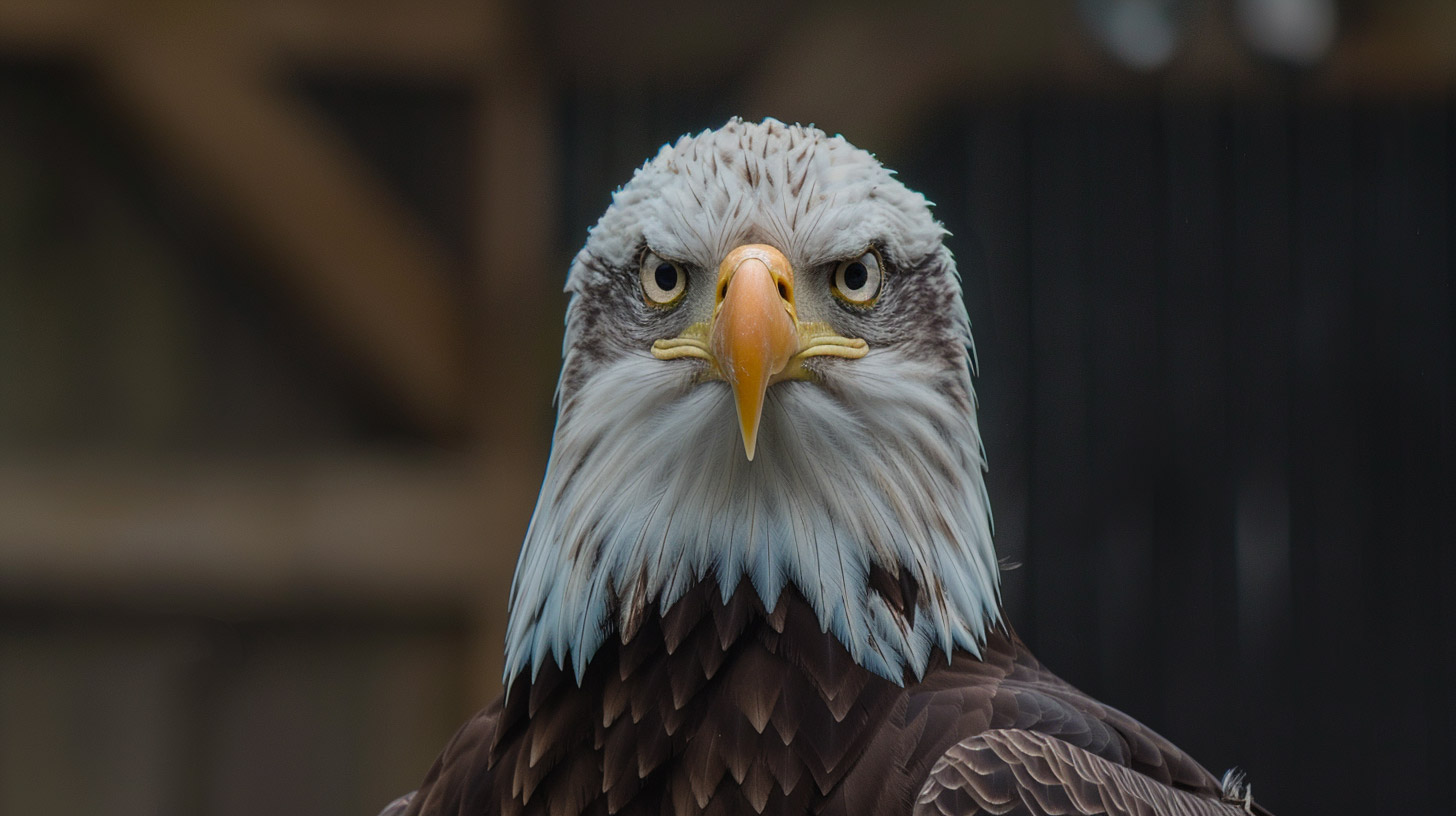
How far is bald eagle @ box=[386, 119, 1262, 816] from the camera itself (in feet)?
4.70

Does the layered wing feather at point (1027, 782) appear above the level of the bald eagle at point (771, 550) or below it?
below

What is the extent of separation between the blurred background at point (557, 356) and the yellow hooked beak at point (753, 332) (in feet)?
6.48

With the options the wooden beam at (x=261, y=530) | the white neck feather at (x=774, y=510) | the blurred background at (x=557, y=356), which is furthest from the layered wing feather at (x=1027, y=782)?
the wooden beam at (x=261, y=530)

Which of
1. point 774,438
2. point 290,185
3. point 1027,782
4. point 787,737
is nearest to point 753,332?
point 774,438

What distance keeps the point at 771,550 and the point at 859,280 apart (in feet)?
1.15

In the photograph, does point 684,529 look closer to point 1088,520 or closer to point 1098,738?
point 1098,738

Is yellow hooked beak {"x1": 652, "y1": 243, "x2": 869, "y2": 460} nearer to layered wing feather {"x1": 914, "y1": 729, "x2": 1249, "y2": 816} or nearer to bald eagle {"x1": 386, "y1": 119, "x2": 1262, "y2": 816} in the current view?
bald eagle {"x1": 386, "y1": 119, "x2": 1262, "y2": 816}

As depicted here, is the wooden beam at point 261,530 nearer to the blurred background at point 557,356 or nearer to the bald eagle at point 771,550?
the blurred background at point 557,356

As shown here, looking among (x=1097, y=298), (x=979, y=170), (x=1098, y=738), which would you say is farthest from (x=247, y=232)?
(x=1098, y=738)

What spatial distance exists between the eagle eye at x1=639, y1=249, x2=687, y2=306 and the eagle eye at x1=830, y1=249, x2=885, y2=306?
0.19m

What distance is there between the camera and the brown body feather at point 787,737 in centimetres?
139

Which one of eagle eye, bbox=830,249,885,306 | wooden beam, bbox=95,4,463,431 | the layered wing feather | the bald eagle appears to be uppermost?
wooden beam, bbox=95,4,463,431

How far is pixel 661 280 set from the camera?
5.30ft

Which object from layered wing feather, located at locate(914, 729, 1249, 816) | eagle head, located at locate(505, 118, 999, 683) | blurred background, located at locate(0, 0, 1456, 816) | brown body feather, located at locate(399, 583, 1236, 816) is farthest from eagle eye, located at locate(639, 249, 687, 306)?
blurred background, located at locate(0, 0, 1456, 816)
